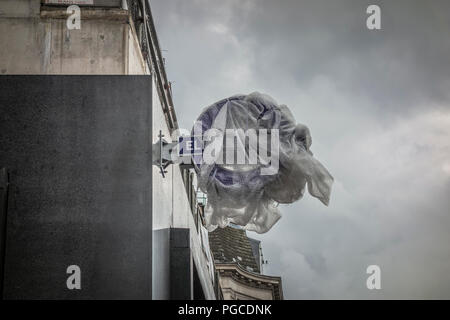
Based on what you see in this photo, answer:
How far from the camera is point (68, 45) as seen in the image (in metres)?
12.8

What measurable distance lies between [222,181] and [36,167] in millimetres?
2405

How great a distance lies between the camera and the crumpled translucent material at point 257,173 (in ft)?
31.7

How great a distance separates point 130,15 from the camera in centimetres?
1336

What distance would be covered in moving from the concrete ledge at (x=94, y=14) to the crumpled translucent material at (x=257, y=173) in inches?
158

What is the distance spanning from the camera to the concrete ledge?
516 inches

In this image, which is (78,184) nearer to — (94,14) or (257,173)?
(257,173)

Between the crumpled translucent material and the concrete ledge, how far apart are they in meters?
4.00

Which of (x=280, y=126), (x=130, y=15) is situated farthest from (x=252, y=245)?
(x=280, y=126)

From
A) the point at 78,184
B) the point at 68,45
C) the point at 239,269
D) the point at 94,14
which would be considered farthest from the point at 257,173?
the point at 239,269

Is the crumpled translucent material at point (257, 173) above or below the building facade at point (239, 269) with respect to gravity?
below

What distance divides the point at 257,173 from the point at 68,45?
4873 millimetres

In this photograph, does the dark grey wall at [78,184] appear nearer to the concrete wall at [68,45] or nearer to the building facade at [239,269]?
the concrete wall at [68,45]

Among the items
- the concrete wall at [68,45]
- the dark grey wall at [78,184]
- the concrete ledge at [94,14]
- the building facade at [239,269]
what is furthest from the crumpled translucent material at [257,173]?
the building facade at [239,269]
